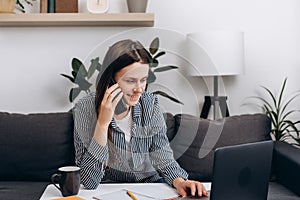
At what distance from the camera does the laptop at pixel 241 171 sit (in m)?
1.29

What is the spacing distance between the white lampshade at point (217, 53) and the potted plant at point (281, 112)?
14.4 inches

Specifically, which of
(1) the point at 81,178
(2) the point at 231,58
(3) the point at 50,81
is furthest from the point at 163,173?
(3) the point at 50,81

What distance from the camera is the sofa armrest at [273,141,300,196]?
7.11 ft

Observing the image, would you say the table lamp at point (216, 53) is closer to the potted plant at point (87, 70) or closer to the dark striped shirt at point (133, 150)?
the potted plant at point (87, 70)

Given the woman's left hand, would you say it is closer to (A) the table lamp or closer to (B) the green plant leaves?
(A) the table lamp

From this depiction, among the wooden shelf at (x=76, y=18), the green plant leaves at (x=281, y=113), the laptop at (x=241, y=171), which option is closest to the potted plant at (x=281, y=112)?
the green plant leaves at (x=281, y=113)

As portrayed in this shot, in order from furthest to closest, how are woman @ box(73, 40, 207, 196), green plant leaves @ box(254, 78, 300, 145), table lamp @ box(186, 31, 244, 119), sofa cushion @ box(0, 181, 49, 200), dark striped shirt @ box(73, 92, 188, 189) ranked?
green plant leaves @ box(254, 78, 300, 145) < table lamp @ box(186, 31, 244, 119) < sofa cushion @ box(0, 181, 49, 200) < dark striped shirt @ box(73, 92, 188, 189) < woman @ box(73, 40, 207, 196)

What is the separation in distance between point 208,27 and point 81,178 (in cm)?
147

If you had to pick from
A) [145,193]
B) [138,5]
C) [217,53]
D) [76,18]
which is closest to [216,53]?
[217,53]

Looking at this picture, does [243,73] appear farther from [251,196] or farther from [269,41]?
[251,196]

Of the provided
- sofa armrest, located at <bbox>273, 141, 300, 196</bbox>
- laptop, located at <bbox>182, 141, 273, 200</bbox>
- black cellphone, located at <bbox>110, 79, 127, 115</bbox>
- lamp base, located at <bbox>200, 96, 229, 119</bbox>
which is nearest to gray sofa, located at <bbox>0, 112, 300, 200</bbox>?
sofa armrest, located at <bbox>273, 141, 300, 196</bbox>

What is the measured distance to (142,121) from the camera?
1.87 metres

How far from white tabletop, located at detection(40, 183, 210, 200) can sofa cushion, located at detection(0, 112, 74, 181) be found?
72 cm

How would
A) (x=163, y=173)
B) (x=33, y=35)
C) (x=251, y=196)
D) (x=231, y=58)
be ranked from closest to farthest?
(x=251, y=196), (x=163, y=173), (x=231, y=58), (x=33, y=35)
